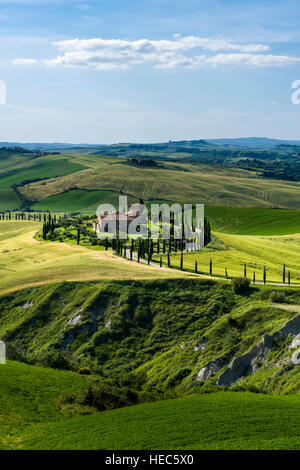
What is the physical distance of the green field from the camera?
33906 mm

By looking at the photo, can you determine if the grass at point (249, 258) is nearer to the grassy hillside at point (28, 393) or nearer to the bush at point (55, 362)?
the bush at point (55, 362)

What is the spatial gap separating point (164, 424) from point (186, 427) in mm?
2011

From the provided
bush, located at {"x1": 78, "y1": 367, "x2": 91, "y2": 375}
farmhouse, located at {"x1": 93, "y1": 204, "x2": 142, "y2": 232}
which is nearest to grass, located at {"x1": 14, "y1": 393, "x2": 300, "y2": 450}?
bush, located at {"x1": 78, "y1": 367, "x2": 91, "y2": 375}

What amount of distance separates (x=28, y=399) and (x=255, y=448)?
79.3ft

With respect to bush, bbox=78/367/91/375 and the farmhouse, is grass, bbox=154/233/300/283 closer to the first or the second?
the farmhouse

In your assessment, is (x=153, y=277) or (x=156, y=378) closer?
(x=156, y=378)

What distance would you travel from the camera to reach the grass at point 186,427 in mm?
33688

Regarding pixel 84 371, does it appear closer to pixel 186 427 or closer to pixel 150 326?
pixel 150 326

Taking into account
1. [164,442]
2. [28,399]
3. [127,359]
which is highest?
[164,442]

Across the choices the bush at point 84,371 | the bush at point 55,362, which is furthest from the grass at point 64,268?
the bush at point 84,371

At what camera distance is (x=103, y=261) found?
10044 centimetres
